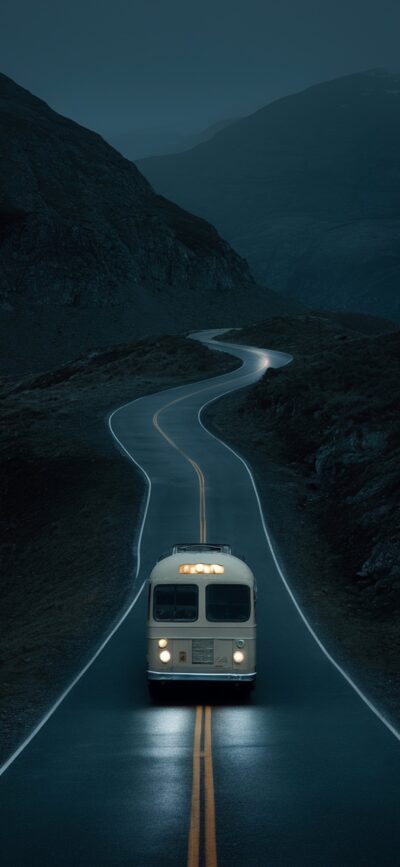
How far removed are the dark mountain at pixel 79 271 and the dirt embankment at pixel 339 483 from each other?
85134mm

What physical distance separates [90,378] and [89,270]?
88480 millimetres

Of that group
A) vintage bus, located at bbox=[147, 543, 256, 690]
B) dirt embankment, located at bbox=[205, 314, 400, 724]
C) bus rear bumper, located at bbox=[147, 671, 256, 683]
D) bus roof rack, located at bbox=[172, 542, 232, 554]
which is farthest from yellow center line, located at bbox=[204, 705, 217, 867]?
bus roof rack, located at bbox=[172, 542, 232, 554]

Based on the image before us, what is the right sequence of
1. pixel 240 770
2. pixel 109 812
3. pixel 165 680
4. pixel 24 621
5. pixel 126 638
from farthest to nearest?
1. pixel 24 621
2. pixel 126 638
3. pixel 165 680
4. pixel 240 770
5. pixel 109 812

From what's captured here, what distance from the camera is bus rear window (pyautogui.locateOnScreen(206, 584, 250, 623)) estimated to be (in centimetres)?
2147

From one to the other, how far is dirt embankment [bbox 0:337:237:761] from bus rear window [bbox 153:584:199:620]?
9.80 ft

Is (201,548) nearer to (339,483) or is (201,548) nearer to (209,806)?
(209,806)

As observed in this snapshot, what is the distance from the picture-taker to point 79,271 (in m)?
176

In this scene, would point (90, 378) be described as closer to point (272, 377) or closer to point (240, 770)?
point (272, 377)

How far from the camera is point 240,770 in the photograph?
1592 centimetres

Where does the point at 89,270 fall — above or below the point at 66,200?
below

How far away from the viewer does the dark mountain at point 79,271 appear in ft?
531

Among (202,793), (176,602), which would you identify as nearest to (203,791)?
(202,793)

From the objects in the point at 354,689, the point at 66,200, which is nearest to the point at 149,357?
the point at 354,689

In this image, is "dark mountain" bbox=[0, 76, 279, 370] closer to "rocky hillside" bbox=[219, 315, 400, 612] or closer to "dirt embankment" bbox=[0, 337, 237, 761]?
"dirt embankment" bbox=[0, 337, 237, 761]
